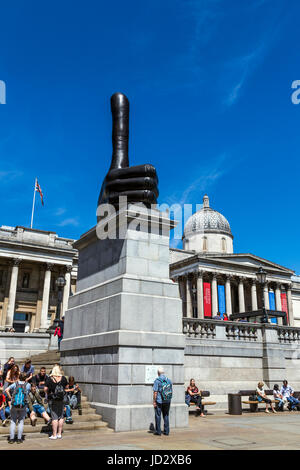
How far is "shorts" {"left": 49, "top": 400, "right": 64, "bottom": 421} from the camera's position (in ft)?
30.6

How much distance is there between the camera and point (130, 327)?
11.4 meters

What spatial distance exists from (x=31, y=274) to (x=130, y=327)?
46455 millimetres

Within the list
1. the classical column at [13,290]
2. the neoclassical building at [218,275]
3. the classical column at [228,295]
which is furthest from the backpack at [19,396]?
the classical column at [228,295]

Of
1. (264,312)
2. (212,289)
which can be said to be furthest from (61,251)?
(264,312)

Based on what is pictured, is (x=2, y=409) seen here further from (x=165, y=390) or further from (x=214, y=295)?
(x=214, y=295)

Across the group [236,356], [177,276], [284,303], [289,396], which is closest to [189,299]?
[177,276]

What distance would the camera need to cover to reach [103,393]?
11.4 meters

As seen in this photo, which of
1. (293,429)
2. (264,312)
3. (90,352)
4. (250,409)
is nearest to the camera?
(293,429)

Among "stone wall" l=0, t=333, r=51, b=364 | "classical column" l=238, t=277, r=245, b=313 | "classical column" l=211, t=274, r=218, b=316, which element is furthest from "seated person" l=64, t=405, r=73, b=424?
"classical column" l=238, t=277, r=245, b=313

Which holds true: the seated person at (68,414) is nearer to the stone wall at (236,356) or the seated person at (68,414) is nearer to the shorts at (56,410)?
the shorts at (56,410)

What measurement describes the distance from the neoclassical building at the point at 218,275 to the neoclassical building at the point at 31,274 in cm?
1709
